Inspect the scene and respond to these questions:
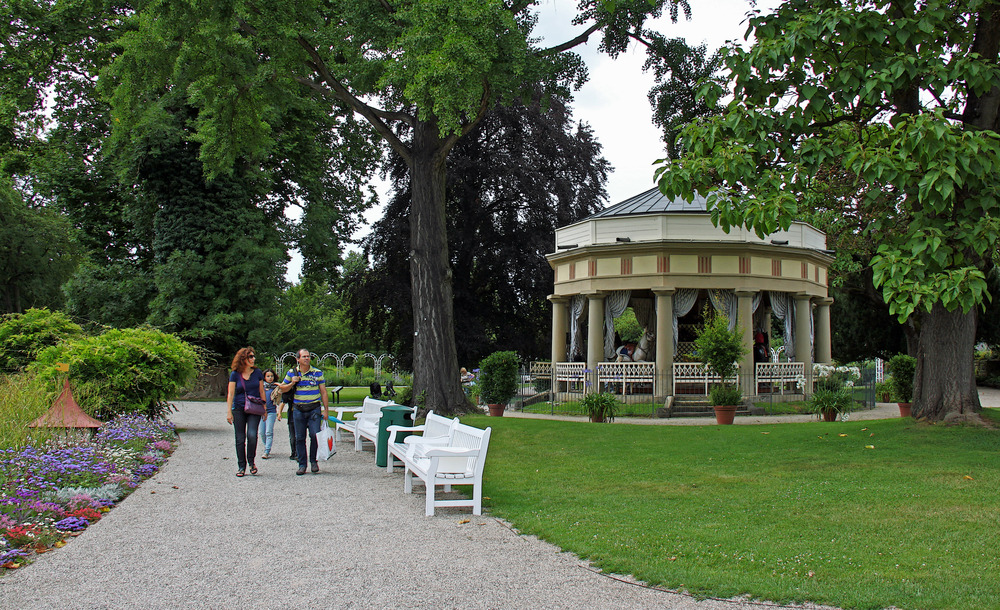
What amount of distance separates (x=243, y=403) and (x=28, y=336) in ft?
31.6

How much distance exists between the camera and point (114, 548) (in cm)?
628

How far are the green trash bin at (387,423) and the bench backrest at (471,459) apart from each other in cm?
226

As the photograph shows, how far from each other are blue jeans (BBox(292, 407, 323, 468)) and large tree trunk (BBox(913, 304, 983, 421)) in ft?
31.6

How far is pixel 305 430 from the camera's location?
35.9 feet

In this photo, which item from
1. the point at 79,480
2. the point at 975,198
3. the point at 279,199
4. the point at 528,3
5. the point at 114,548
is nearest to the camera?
the point at 114,548

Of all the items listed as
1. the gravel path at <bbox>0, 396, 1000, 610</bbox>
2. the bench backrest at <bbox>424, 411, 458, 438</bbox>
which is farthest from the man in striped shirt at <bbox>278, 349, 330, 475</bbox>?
the gravel path at <bbox>0, 396, 1000, 610</bbox>

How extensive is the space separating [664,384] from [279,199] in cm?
1861

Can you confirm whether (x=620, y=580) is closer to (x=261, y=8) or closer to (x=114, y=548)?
(x=114, y=548)

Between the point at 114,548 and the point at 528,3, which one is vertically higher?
the point at 528,3

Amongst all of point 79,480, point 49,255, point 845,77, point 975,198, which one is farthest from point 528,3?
point 49,255

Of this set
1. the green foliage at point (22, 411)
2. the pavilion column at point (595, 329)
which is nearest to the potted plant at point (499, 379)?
the pavilion column at point (595, 329)

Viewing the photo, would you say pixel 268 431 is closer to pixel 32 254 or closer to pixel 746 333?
pixel 746 333

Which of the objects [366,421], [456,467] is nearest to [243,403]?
[366,421]

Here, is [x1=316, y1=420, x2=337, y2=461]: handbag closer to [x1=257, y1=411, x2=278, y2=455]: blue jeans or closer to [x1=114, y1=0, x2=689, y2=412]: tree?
[x1=257, y1=411, x2=278, y2=455]: blue jeans
